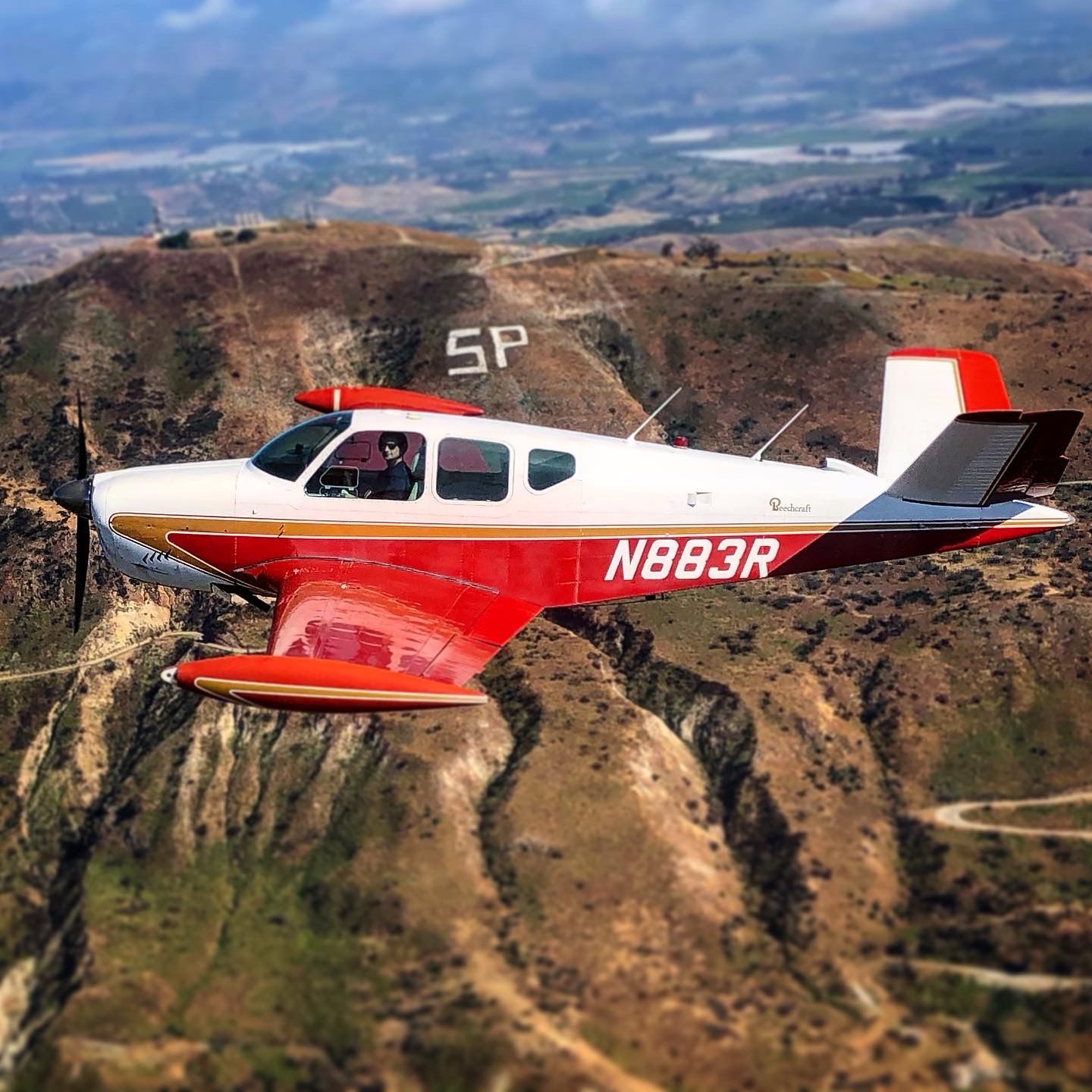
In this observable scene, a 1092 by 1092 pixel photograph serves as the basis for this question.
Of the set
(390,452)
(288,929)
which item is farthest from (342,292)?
(288,929)

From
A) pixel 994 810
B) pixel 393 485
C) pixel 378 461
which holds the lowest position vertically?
pixel 994 810

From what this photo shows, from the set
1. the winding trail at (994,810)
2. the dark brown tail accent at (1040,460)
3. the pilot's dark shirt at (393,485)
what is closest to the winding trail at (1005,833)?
the winding trail at (994,810)

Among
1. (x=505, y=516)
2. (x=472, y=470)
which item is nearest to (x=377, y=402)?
(x=472, y=470)

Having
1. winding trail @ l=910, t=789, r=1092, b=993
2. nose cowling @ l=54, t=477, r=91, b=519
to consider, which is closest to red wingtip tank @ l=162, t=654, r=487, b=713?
nose cowling @ l=54, t=477, r=91, b=519

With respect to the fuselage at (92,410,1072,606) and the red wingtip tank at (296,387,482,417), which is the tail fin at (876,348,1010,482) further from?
the red wingtip tank at (296,387,482,417)

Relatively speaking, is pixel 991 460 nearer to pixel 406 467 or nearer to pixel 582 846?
pixel 582 846
